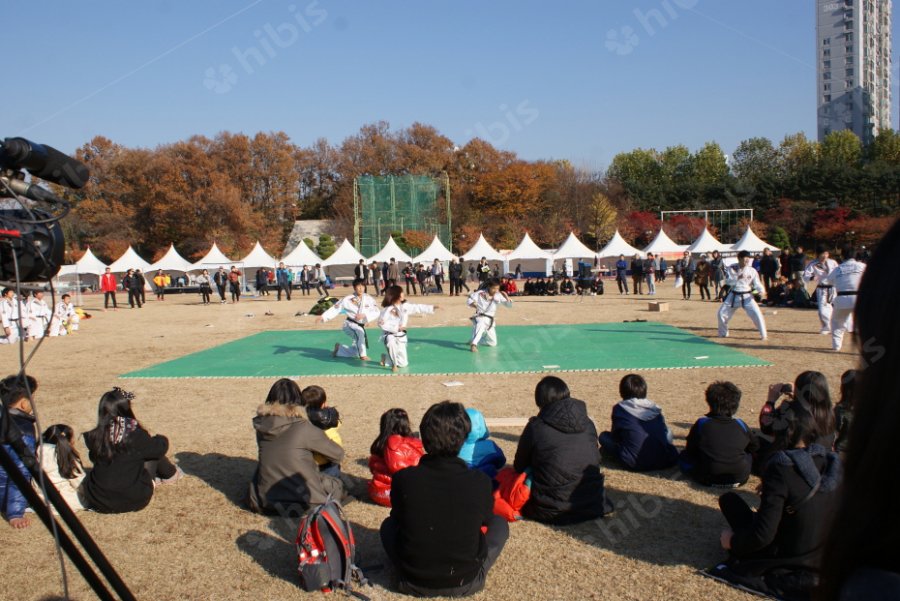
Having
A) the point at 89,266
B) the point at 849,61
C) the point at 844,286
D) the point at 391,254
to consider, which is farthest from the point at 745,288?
the point at 849,61

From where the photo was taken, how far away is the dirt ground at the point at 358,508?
4102 millimetres

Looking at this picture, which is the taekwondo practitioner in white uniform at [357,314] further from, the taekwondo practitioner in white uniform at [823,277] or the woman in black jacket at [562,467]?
the taekwondo practitioner in white uniform at [823,277]

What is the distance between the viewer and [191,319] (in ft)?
73.9

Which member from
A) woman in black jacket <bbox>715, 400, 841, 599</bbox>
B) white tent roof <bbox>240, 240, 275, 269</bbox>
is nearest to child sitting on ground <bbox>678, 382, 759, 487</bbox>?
woman in black jacket <bbox>715, 400, 841, 599</bbox>

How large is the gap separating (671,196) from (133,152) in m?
47.4

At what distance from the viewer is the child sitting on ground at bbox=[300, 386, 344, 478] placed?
5.59 meters

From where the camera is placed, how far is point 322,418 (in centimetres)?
613

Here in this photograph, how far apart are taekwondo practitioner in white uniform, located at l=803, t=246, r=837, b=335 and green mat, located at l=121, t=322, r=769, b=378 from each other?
2.38 metres

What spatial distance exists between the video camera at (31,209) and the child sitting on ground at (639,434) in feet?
15.9

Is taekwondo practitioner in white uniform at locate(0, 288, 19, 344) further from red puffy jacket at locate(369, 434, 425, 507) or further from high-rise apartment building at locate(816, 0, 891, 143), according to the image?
high-rise apartment building at locate(816, 0, 891, 143)

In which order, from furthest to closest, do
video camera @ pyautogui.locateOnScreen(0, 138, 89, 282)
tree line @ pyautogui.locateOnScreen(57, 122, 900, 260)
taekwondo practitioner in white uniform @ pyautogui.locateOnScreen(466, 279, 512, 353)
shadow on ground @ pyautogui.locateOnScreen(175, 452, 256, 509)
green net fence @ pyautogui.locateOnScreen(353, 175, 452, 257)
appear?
green net fence @ pyautogui.locateOnScreen(353, 175, 452, 257), tree line @ pyautogui.locateOnScreen(57, 122, 900, 260), taekwondo practitioner in white uniform @ pyautogui.locateOnScreen(466, 279, 512, 353), shadow on ground @ pyautogui.locateOnScreen(175, 452, 256, 509), video camera @ pyautogui.locateOnScreen(0, 138, 89, 282)

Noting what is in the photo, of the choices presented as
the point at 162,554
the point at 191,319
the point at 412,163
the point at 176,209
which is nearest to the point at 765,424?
the point at 162,554

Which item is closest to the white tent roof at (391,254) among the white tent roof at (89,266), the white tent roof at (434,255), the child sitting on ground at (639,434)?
the white tent roof at (434,255)

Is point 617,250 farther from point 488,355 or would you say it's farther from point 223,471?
point 223,471
